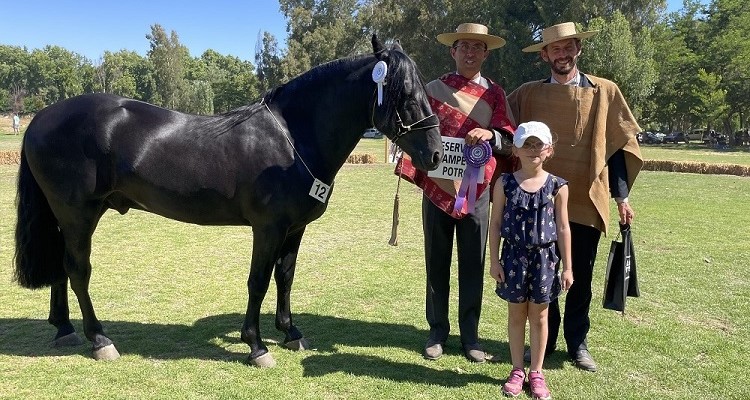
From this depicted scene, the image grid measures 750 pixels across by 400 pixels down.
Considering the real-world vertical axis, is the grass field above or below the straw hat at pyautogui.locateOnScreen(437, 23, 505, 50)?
below

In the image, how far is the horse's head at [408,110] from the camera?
134 inches

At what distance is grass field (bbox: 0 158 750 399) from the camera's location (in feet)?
11.6

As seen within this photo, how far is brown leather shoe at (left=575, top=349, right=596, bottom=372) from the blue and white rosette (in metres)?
1.39

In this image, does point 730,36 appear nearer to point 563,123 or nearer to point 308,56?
point 308,56

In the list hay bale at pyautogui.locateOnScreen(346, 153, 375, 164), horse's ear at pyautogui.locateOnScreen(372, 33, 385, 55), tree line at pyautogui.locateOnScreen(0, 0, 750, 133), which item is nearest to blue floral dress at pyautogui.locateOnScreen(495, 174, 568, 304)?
horse's ear at pyautogui.locateOnScreen(372, 33, 385, 55)

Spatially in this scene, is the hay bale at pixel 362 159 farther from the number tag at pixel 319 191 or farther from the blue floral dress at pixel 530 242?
the blue floral dress at pixel 530 242

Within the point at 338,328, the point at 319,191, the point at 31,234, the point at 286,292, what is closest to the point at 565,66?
the point at 319,191

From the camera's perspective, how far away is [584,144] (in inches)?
152

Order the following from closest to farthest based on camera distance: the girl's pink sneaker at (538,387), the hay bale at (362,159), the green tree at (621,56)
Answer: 1. the girl's pink sneaker at (538,387)
2. the hay bale at (362,159)
3. the green tree at (621,56)

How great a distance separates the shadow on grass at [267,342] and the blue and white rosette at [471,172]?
1.24 metres

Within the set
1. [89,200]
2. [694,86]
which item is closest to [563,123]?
[89,200]

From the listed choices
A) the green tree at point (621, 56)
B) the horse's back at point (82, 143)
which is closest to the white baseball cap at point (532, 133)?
the horse's back at point (82, 143)

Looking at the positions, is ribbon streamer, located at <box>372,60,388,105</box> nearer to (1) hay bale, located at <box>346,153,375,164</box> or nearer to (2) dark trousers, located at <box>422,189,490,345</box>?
(2) dark trousers, located at <box>422,189,490,345</box>

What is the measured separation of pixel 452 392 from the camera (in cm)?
346
